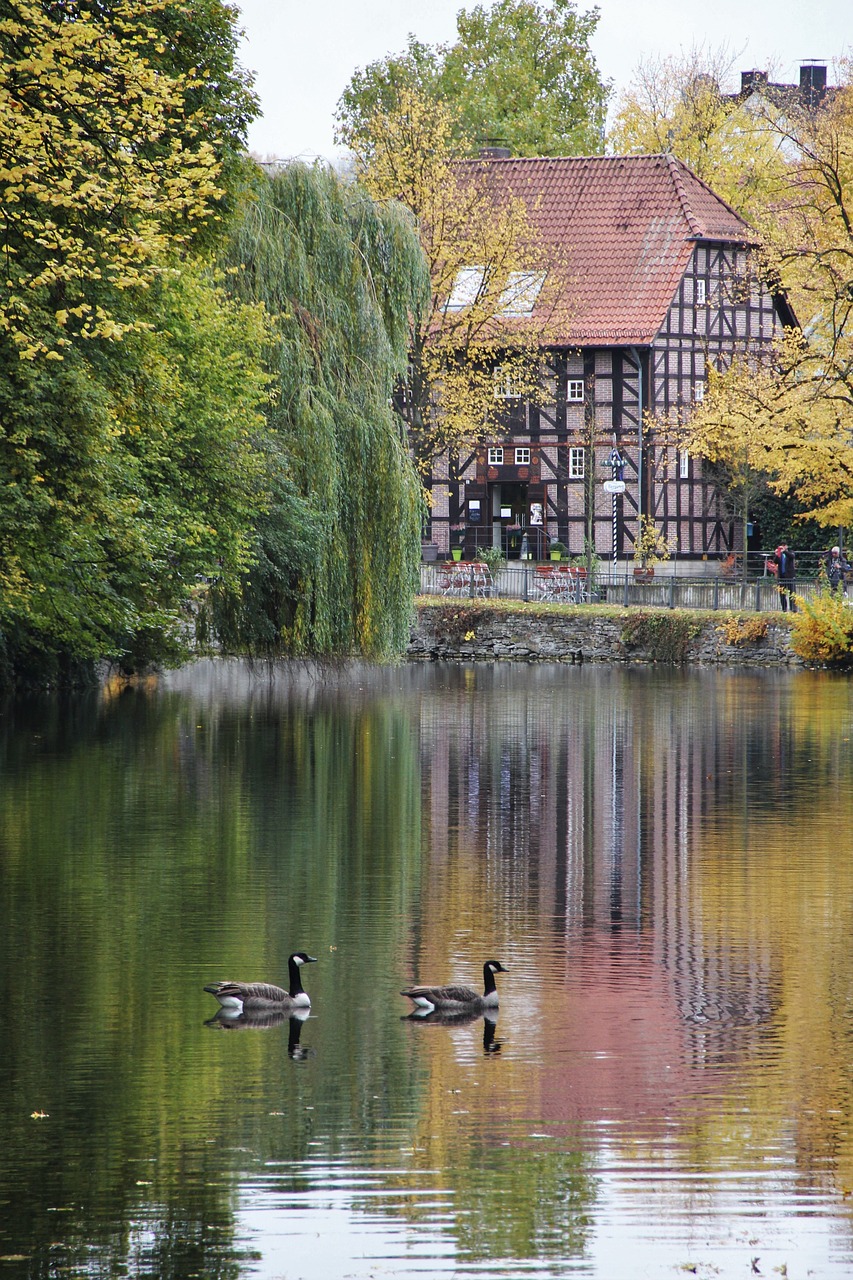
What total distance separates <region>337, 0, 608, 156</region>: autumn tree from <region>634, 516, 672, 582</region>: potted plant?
2252 cm

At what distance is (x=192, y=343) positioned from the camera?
28.8 metres

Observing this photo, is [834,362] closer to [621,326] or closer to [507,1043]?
[621,326]

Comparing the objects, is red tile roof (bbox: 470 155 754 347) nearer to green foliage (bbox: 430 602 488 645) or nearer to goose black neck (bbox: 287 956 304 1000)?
green foliage (bbox: 430 602 488 645)

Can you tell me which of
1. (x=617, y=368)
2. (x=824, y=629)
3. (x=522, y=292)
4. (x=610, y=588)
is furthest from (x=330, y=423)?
(x=617, y=368)

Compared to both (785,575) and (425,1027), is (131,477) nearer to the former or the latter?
(425,1027)

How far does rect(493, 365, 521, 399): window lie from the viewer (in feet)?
183

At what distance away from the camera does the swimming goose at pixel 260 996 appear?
1080 cm

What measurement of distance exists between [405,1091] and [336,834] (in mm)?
8580

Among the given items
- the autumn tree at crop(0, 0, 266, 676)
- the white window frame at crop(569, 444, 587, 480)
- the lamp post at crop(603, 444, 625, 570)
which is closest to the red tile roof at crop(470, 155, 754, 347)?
the white window frame at crop(569, 444, 587, 480)

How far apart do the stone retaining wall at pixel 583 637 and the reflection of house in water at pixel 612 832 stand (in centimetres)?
1286

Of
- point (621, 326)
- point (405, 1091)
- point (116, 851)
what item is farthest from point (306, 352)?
point (621, 326)

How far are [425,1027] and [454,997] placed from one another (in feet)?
0.88

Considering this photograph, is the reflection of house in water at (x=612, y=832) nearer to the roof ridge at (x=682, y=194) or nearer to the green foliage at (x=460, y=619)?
the green foliage at (x=460, y=619)

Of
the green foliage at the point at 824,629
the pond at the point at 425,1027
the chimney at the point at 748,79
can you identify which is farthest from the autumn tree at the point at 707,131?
the pond at the point at 425,1027
